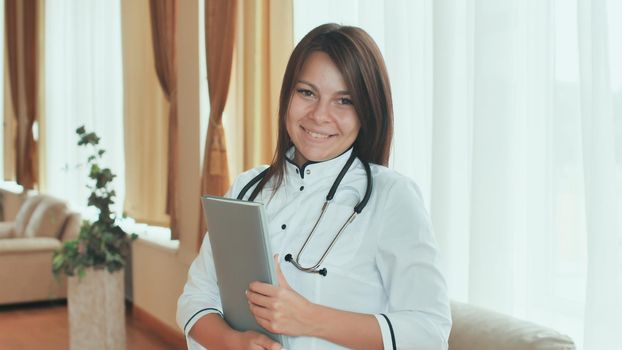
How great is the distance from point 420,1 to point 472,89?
460 mm

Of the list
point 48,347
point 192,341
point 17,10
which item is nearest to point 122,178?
point 48,347

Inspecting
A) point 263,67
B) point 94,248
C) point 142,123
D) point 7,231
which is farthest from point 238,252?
point 7,231

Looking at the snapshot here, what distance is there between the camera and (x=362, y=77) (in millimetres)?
1599

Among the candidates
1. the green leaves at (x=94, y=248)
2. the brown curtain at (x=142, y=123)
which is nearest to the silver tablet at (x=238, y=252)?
the green leaves at (x=94, y=248)

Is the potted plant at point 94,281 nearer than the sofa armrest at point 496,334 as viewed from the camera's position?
No

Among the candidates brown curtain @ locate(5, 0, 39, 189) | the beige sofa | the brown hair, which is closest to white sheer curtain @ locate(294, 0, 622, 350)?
the brown hair

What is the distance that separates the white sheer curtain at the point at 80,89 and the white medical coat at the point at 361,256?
4.37 meters

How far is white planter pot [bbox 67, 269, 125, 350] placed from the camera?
4.81m

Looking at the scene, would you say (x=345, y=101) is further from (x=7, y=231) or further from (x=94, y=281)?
(x=7, y=231)

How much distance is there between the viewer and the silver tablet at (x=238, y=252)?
4.74 ft

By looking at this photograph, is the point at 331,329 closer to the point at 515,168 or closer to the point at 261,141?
the point at 515,168

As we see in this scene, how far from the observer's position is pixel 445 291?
1.48 meters

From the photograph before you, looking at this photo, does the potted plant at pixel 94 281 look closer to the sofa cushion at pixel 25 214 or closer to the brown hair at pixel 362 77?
the sofa cushion at pixel 25 214

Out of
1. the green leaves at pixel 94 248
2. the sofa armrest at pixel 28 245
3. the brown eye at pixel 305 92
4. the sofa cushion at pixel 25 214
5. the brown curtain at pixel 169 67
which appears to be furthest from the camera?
the sofa cushion at pixel 25 214
